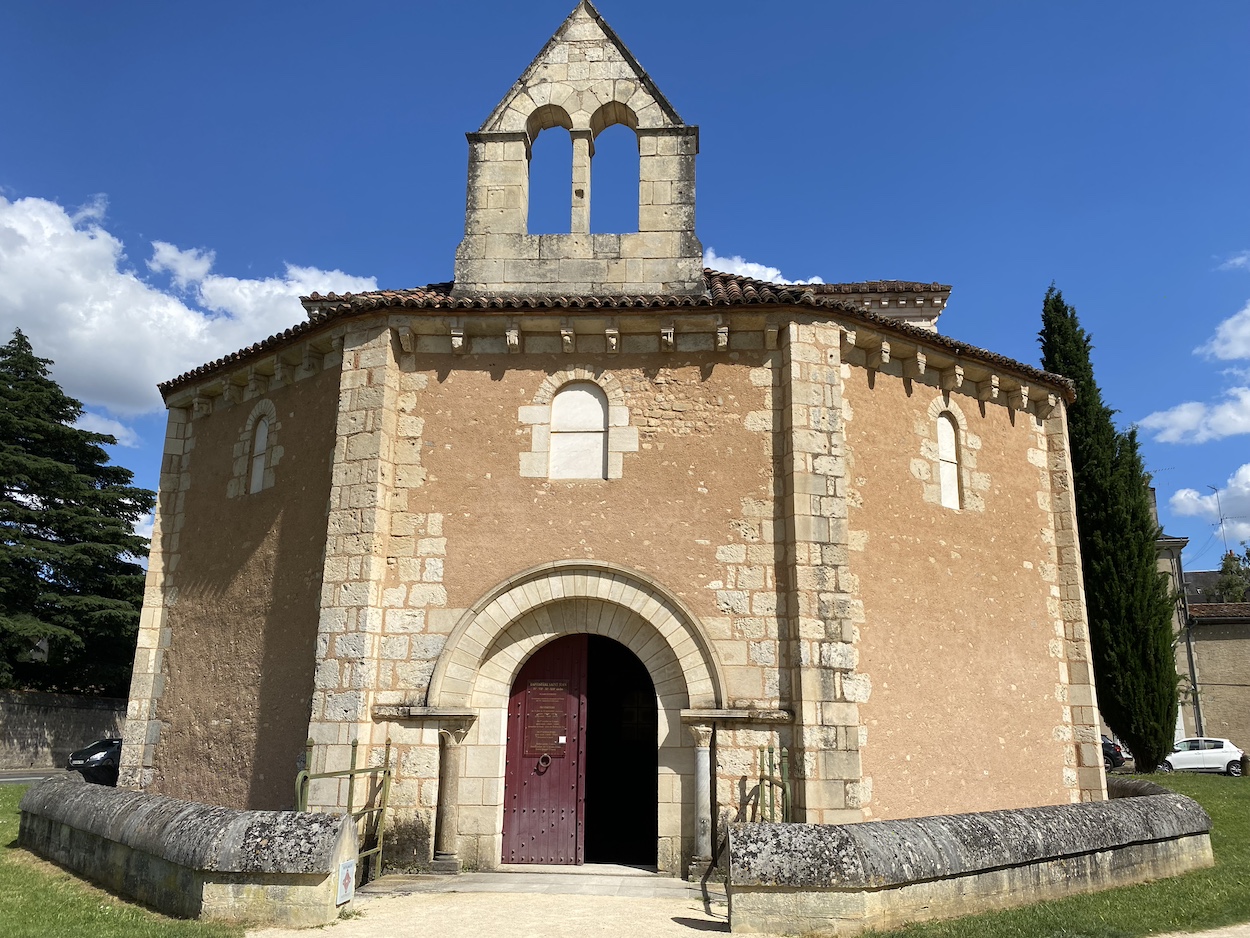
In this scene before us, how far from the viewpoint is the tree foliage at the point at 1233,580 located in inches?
1735

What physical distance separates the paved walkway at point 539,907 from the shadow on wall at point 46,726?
21113mm

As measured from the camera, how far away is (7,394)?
3125cm

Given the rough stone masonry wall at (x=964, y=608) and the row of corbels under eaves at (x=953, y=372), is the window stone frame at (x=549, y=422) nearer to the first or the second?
the rough stone masonry wall at (x=964, y=608)

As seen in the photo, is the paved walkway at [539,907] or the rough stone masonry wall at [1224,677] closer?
the paved walkway at [539,907]

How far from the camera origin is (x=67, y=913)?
7.48 meters

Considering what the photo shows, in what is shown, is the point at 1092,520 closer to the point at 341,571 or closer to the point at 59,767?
the point at 341,571

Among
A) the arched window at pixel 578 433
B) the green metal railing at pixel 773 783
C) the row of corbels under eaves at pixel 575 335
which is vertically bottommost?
the green metal railing at pixel 773 783

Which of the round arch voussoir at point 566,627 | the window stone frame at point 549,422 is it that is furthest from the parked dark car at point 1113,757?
the window stone frame at point 549,422

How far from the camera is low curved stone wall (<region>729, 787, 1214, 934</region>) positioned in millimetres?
6895

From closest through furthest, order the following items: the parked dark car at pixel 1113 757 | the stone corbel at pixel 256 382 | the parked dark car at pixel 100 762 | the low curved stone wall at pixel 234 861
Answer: the low curved stone wall at pixel 234 861
the stone corbel at pixel 256 382
the parked dark car at pixel 100 762
the parked dark car at pixel 1113 757

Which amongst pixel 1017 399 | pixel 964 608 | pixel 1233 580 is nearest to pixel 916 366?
pixel 1017 399

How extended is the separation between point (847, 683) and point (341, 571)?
5.38 metres

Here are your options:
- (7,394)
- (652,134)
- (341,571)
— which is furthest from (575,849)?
(7,394)

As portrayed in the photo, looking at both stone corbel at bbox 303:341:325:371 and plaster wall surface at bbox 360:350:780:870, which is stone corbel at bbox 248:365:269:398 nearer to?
stone corbel at bbox 303:341:325:371
